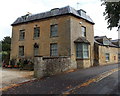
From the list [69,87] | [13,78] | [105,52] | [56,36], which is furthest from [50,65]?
[105,52]

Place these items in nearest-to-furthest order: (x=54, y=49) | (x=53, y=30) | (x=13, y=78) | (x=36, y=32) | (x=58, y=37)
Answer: (x=13, y=78) < (x=58, y=37) < (x=54, y=49) < (x=53, y=30) < (x=36, y=32)

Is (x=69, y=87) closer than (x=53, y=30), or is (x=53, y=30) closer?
(x=69, y=87)

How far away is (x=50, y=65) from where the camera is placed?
12.7 meters

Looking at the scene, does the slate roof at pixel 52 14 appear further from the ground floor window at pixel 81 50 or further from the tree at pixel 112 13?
the tree at pixel 112 13

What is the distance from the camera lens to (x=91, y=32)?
21.8 meters

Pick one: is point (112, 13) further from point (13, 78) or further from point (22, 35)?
point (22, 35)

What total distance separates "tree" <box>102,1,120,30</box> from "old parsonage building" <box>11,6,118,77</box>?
7011mm

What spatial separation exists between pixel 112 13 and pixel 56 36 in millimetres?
10393

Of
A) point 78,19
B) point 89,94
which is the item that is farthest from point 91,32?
point 89,94

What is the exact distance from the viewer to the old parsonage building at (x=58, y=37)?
17525 millimetres

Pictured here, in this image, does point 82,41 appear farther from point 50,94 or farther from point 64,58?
point 50,94

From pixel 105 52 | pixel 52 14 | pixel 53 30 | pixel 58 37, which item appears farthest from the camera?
pixel 105 52

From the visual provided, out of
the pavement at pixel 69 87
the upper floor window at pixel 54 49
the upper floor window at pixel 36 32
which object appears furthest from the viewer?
the upper floor window at pixel 36 32

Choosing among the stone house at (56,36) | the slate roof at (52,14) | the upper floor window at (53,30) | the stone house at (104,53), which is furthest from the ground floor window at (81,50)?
the slate roof at (52,14)
